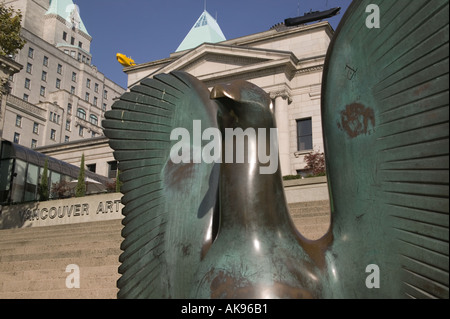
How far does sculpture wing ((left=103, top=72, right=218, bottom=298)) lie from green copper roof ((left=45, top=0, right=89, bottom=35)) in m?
79.1

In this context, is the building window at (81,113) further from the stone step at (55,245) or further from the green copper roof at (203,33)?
the stone step at (55,245)

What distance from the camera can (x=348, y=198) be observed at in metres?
2.39

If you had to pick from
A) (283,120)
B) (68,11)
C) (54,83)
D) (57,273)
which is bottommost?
(57,273)

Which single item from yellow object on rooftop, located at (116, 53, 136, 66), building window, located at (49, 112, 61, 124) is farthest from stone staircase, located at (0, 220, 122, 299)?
building window, located at (49, 112, 61, 124)

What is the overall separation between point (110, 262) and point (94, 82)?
2886 inches

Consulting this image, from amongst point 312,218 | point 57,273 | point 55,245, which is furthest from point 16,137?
point 312,218

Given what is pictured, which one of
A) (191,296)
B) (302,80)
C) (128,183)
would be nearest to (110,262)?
(128,183)

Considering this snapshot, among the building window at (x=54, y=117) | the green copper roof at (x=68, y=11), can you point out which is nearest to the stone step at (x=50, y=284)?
the building window at (x=54, y=117)

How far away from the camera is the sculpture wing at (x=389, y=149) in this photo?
2086 mm

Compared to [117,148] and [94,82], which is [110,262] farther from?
[94,82]

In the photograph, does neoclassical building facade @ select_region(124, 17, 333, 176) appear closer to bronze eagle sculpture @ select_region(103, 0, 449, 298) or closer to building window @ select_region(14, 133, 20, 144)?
bronze eagle sculpture @ select_region(103, 0, 449, 298)

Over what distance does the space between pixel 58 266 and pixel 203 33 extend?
4256cm

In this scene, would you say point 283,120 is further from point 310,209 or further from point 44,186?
point 310,209

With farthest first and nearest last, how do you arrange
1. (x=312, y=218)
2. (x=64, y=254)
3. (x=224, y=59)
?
(x=224, y=59) < (x=312, y=218) < (x=64, y=254)
